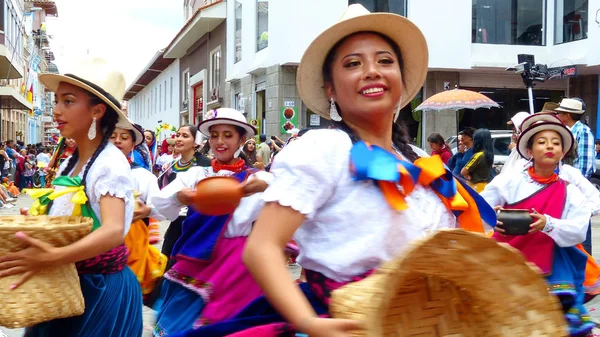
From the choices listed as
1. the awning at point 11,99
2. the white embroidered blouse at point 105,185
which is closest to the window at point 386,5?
the white embroidered blouse at point 105,185

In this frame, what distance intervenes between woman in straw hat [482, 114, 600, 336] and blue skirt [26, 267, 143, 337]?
184 cm

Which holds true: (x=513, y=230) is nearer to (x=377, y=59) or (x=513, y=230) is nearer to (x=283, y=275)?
(x=377, y=59)

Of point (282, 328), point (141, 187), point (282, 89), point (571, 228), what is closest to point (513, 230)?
point (571, 228)

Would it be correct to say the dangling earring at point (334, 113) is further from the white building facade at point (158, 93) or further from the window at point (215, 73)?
the white building facade at point (158, 93)

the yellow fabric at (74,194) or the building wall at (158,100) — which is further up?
Result: the building wall at (158,100)

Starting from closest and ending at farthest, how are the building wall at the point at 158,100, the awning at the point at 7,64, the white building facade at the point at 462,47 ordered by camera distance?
the white building facade at the point at 462,47
the awning at the point at 7,64
the building wall at the point at 158,100

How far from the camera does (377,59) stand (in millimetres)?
1950

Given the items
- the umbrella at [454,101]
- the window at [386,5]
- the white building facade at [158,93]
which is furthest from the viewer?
the white building facade at [158,93]

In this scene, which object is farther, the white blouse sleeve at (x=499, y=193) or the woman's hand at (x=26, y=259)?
the white blouse sleeve at (x=499, y=193)

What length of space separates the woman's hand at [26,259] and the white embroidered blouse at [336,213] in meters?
1.04

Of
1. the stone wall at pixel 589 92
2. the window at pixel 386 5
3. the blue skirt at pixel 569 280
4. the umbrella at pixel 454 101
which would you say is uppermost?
the window at pixel 386 5

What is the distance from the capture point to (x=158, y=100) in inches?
1721

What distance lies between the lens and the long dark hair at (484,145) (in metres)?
8.88

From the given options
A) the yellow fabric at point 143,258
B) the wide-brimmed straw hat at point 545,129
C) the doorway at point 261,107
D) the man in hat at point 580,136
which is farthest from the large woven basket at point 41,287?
the doorway at point 261,107
